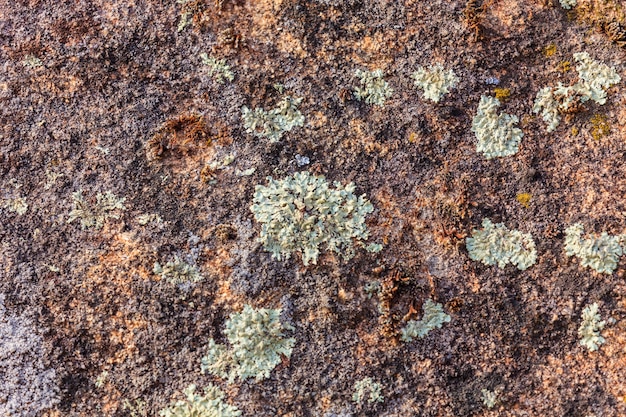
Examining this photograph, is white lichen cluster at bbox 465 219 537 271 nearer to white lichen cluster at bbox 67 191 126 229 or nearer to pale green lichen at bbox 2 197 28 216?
white lichen cluster at bbox 67 191 126 229

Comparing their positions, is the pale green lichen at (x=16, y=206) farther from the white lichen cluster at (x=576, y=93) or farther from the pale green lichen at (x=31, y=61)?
the white lichen cluster at (x=576, y=93)

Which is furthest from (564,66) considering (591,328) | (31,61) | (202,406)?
(31,61)

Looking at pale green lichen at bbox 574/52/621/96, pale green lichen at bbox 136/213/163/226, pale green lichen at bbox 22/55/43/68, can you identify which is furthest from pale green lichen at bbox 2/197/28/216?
pale green lichen at bbox 574/52/621/96

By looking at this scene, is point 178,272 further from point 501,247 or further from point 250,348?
point 501,247

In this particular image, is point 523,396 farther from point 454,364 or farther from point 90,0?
point 90,0

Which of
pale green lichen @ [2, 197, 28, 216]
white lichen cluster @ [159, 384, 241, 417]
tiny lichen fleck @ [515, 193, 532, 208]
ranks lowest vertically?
white lichen cluster @ [159, 384, 241, 417]
